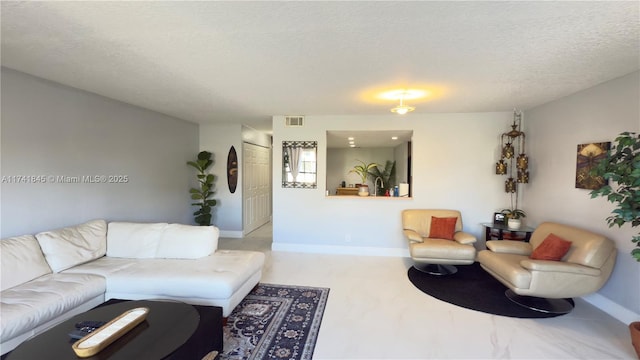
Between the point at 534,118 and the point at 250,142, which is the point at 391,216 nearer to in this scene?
the point at 534,118

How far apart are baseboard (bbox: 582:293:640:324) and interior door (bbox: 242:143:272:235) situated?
5418 mm

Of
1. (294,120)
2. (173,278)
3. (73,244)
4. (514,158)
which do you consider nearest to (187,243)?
(173,278)

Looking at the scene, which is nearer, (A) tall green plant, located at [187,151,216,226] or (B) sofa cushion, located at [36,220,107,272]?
(B) sofa cushion, located at [36,220,107,272]

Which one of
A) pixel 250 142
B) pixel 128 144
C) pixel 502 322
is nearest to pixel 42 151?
pixel 128 144

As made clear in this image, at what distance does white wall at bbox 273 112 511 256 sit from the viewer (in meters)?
4.34

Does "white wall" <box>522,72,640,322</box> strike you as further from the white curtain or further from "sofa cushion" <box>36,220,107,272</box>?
"sofa cushion" <box>36,220,107,272</box>

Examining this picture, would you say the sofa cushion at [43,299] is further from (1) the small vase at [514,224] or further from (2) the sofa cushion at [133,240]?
(1) the small vase at [514,224]

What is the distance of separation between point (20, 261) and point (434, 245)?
425 centimetres

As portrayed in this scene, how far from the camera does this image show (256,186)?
6586 millimetres

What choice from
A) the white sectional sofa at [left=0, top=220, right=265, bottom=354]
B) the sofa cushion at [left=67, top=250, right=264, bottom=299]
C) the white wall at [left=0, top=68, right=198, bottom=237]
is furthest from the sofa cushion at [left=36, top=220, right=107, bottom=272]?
the white wall at [left=0, top=68, right=198, bottom=237]

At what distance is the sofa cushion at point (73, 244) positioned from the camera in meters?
2.63

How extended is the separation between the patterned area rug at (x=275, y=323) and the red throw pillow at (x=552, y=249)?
91.3 inches

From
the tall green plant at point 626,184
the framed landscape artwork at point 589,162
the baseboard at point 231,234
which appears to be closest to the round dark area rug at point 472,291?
the tall green plant at point 626,184

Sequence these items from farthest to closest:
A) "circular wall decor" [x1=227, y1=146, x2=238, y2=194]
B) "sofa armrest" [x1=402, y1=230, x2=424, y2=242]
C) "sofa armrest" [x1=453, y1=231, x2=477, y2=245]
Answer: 1. "circular wall decor" [x1=227, y1=146, x2=238, y2=194]
2. "sofa armrest" [x1=402, y1=230, x2=424, y2=242]
3. "sofa armrest" [x1=453, y1=231, x2=477, y2=245]
